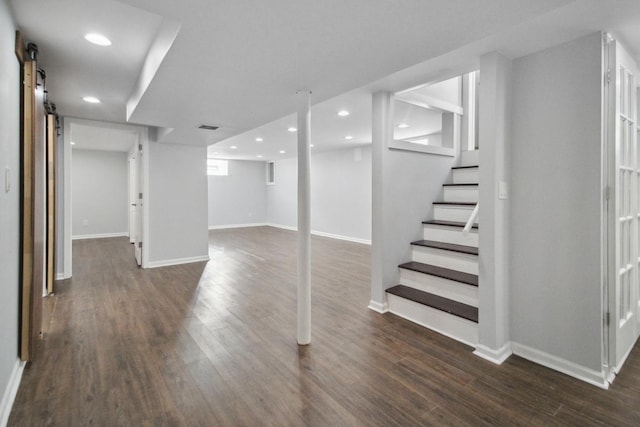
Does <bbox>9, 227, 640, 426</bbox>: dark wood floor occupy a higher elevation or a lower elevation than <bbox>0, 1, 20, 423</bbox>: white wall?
lower

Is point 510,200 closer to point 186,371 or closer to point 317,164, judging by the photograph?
point 186,371

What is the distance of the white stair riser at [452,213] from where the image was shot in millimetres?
3117

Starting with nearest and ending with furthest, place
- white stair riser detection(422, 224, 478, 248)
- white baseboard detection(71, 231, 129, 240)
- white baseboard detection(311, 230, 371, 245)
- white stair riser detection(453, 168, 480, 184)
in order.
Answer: white stair riser detection(422, 224, 478, 248) → white stair riser detection(453, 168, 480, 184) → white baseboard detection(311, 230, 371, 245) → white baseboard detection(71, 231, 129, 240)

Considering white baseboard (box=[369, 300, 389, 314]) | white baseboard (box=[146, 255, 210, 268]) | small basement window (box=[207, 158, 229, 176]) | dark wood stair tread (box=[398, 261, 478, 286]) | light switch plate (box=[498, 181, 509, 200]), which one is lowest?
white baseboard (box=[369, 300, 389, 314])

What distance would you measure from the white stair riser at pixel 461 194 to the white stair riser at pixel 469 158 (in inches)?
18.8

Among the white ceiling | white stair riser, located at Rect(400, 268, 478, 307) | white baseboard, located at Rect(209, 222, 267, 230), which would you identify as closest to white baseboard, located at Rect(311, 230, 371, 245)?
white baseboard, located at Rect(209, 222, 267, 230)

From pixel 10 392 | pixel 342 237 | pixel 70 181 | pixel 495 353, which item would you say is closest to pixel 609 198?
pixel 495 353

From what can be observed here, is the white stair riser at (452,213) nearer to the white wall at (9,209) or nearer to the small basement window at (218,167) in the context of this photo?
the white wall at (9,209)

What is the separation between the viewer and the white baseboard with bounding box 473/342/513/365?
2176mm

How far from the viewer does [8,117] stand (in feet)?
5.51

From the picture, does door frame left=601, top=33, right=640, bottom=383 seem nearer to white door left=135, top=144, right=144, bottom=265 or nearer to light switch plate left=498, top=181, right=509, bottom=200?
light switch plate left=498, top=181, right=509, bottom=200

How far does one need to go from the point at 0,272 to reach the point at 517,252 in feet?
10.3

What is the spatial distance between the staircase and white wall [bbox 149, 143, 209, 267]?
3.65m

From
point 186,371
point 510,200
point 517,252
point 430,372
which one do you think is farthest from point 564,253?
point 186,371
